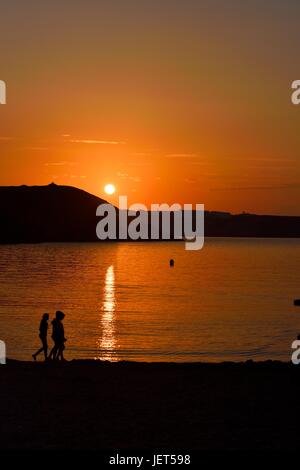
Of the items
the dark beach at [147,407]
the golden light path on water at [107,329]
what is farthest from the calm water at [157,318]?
the dark beach at [147,407]

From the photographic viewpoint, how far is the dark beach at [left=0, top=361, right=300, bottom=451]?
14000 mm

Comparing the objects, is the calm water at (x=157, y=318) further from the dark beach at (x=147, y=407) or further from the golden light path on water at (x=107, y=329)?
the dark beach at (x=147, y=407)

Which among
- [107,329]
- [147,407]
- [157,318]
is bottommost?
[147,407]

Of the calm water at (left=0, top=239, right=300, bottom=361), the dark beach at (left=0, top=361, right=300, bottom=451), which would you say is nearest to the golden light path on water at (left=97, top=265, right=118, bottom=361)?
the calm water at (left=0, top=239, right=300, bottom=361)

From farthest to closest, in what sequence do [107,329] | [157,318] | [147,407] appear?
[157,318], [107,329], [147,407]

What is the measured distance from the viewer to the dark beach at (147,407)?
14000mm

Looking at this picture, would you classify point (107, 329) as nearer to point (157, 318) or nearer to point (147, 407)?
point (157, 318)

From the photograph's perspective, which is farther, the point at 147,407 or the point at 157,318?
the point at 157,318

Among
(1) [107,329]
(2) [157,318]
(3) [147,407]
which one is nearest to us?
(3) [147,407]

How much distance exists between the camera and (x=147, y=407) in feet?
55.1

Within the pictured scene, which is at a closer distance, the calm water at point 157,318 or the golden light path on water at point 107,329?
the golden light path on water at point 107,329

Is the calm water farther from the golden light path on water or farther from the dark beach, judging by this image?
the dark beach

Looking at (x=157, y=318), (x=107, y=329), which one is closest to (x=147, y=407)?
(x=107, y=329)

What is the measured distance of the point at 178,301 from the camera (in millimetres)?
77188
